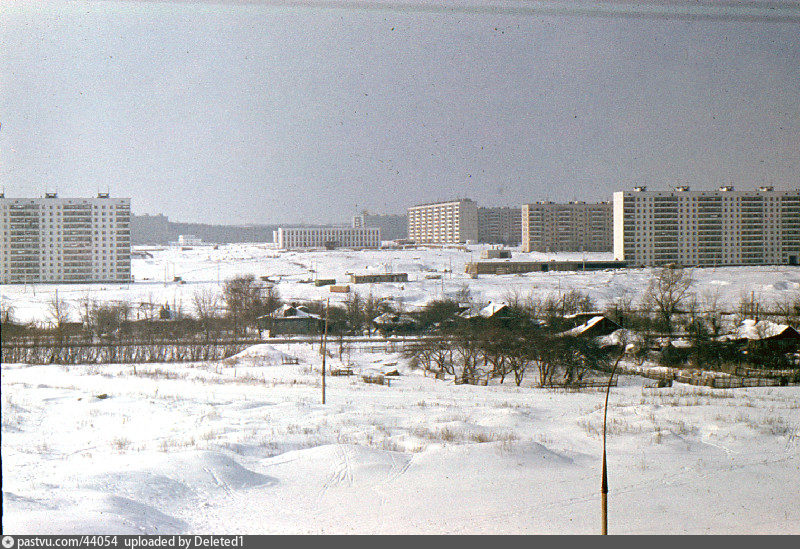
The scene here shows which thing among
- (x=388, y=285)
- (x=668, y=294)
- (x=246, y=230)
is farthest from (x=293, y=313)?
(x=246, y=230)

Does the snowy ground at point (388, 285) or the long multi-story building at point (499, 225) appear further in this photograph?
the long multi-story building at point (499, 225)

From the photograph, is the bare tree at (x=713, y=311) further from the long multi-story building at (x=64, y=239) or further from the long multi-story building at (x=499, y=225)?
the long multi-story building at (x=499, y=225)

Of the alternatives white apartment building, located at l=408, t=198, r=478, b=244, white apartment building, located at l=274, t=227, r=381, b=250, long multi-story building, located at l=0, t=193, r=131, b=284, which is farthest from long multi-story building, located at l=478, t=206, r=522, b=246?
long multi-story building, located at l=0, t=193, r=131, b=284

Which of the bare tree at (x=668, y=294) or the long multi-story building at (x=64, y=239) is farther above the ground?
the long multi-story building at (x=64, y=239)

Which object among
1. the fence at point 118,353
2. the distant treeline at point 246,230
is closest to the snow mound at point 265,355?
the fence at point 118,353

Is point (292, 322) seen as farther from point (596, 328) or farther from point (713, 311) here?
point (713, 311)

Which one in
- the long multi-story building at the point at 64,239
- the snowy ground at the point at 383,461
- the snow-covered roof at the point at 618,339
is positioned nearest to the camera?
the snowy ground at the point at 383,461

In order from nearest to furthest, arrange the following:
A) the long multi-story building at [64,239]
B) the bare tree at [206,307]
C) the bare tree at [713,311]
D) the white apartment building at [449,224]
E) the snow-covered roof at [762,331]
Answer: the snow-covered roof at [762,331], the bare tree at [713,311], the long multi-story building at [64,239], the bare tree at [206,307], the white apartment building at [449,224]
